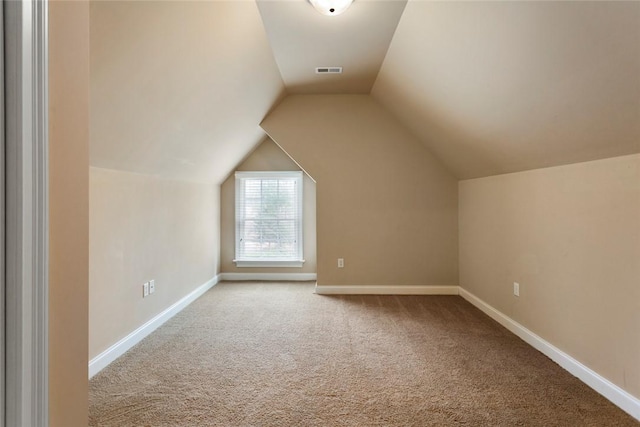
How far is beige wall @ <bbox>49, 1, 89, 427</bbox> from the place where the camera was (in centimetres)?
84

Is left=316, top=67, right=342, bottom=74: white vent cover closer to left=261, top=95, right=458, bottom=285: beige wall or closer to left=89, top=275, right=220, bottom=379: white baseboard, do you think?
left=261, top=95, right=458, bottom=285: beige wall

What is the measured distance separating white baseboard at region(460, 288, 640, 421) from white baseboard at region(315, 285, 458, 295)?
899 millimetres

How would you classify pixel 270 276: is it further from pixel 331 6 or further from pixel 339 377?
pixel 331 6

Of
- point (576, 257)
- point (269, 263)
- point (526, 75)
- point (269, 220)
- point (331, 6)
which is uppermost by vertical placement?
point (331, 6)

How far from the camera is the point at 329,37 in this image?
282 centimetres

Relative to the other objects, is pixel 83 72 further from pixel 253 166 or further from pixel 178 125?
pixel 253 166

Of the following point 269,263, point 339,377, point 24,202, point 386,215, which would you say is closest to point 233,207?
point 269,263

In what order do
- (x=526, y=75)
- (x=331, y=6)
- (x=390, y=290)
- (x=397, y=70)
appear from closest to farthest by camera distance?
1. (x=526, y=75)
2. (x=331, y=6)
3. (x=397, y=70)
4. (x=390, y=290)

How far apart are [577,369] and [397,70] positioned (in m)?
2.76

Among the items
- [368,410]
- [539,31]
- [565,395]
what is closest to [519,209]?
[565,395]

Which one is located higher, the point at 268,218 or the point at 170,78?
the point at 170,78

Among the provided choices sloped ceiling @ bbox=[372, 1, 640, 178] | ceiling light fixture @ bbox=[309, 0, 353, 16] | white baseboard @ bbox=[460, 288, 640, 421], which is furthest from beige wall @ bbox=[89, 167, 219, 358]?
white baseboard @ bbox=[460, 288, 640, 421]

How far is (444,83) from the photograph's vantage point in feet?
9.32

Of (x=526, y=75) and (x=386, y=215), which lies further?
(x=386, y=215)
